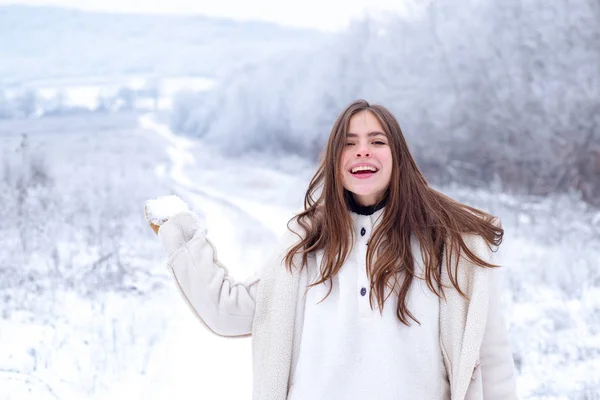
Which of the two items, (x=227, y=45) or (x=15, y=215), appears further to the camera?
(x=227, y=45)

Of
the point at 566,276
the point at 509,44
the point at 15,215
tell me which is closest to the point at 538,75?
the point at 509,44

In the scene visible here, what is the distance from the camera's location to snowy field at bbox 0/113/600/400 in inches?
120

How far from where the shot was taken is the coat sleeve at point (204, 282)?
5.02 ft

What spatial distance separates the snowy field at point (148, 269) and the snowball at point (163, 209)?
4.89 feet

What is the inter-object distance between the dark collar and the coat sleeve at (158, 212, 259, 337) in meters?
0.32

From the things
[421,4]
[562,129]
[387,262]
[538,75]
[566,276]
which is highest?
[421,4]

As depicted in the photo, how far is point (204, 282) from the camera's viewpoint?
1534 millimetres

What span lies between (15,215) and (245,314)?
9.36 ft

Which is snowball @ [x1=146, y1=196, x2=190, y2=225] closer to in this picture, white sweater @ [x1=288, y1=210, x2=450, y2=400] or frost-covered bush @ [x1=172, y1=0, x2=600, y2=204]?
white sweater @ [x1=288, y1=210, x2=450, y2=400]

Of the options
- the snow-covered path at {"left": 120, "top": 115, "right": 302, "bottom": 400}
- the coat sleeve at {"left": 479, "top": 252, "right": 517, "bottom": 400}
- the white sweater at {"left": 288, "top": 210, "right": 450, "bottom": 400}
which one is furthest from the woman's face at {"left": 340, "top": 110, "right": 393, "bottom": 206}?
the snow-covered path at {"left": 120, "top": 115, "right": 302, "bottom": 400}

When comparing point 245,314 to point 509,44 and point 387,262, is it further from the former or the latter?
point 509,44

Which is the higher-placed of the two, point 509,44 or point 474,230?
point 509,44

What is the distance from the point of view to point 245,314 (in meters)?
1.56

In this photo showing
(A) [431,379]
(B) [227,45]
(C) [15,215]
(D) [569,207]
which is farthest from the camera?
(D) [569,207]
